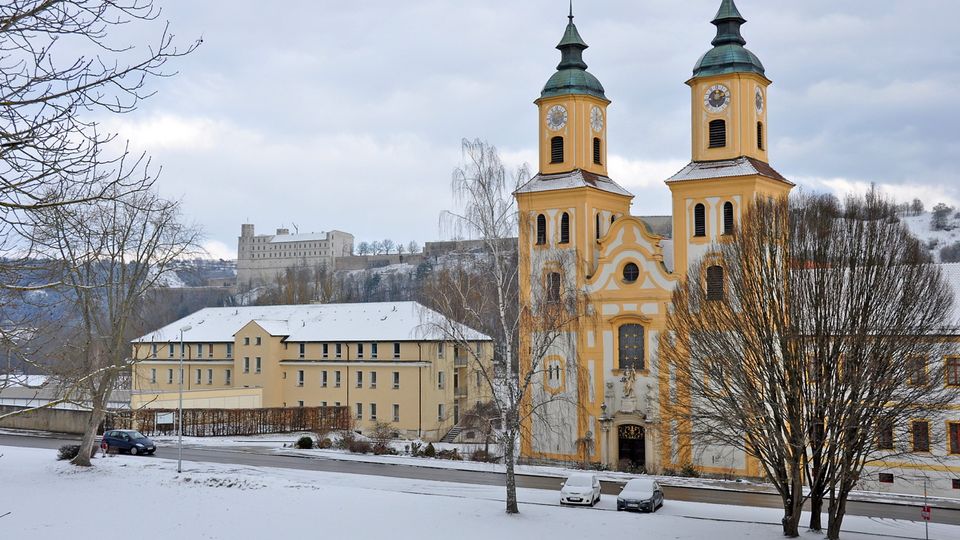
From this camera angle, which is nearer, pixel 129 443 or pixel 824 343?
pixel 824 343

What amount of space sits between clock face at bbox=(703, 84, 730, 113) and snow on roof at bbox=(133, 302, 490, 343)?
2598 centimetres

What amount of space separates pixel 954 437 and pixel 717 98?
18201 millimetres

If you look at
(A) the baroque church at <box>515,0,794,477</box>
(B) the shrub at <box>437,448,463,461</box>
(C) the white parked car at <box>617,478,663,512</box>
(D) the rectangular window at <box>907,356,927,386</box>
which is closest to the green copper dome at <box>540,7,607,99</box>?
(A) the baroque church at <box>515,0,794,477</box>

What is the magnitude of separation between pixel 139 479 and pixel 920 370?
26619 mm

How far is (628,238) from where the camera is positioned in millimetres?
43125

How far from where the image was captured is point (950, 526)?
88.7 ft

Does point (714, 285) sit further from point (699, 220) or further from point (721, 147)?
point (721, 147)

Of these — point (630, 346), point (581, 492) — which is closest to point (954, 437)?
point (630, 346)

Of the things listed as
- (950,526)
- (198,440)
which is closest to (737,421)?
(950,526)

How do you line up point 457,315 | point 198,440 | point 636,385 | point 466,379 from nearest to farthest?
point 457,315 < point 636,385 < point 198,440 < point 466,379

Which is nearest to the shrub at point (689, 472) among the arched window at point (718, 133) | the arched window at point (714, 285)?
the arched window at point (714, 285)

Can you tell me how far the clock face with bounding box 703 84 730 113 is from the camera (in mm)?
41375

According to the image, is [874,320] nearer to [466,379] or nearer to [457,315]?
[457,315]

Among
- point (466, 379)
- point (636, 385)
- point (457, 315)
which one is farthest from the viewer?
point (466, 379)
